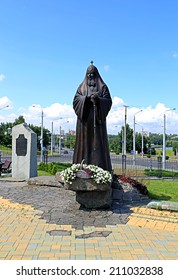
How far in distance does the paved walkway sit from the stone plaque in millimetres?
5251

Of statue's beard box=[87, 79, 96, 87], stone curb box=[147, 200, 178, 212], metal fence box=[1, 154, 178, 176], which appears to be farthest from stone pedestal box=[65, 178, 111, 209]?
metal fence box=[1, 154, 178, 176]

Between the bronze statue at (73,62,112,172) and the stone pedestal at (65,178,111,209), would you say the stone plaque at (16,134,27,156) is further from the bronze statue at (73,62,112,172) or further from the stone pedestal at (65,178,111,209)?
the stone pedestal at (65,178,111,209)

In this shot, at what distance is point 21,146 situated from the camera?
14609mm

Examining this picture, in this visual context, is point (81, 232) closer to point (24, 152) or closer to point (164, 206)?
point (164, 206)

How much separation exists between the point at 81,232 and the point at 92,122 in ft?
10.8

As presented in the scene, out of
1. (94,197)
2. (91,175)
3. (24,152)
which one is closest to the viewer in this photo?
(91,175)

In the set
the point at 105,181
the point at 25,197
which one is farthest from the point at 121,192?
the point at 25,197

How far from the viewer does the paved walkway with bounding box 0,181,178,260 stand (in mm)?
5012

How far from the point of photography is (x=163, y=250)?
17.0ft

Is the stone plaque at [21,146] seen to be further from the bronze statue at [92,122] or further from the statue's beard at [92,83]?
the statue's beard at [92,83]

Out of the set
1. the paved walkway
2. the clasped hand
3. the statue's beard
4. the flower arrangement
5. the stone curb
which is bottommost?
the paved walkway

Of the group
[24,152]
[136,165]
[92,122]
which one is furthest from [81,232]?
[136,165]

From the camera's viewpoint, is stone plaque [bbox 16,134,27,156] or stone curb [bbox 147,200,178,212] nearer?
stone curb [bbox 147,200,178,212]

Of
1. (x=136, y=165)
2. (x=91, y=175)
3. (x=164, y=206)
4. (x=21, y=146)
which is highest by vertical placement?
(x=21, y=146)
